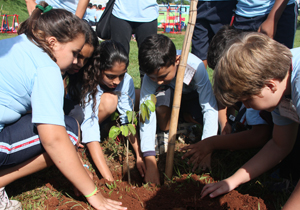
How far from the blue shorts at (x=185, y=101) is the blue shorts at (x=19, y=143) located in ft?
4.16

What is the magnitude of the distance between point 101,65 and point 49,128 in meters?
1.02

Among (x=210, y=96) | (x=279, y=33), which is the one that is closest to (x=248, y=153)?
(x=210, y=96)

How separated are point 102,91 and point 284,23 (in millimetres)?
2131

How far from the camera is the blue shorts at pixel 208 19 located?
304cm

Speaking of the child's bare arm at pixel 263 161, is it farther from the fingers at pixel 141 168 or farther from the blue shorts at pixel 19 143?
the blue shorts at pixel 19 143

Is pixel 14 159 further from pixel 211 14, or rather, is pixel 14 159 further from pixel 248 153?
pixel 211 14

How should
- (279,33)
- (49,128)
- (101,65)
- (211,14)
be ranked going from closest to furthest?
(49,128)
(101,65)
(279,33)
(211,14)

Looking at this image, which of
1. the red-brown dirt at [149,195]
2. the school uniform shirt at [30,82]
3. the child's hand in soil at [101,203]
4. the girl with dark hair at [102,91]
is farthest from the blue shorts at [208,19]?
the child's hand in soil at [101,203]

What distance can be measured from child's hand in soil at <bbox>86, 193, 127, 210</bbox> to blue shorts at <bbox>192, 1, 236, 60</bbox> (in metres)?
2.23

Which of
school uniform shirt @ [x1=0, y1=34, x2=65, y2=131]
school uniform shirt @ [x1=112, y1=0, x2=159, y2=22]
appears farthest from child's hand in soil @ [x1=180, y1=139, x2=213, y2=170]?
school uniform shirt @ [x1=112, y1=0, x2=159, y2=22]

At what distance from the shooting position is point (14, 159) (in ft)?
5.59

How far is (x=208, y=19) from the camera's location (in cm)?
307

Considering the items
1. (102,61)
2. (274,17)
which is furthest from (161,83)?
(274,17)

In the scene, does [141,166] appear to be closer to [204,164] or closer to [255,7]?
[204,164]
